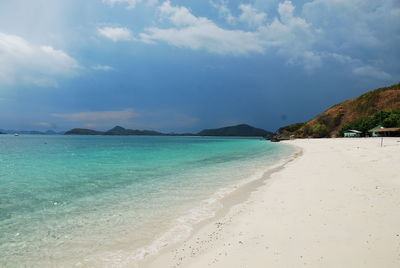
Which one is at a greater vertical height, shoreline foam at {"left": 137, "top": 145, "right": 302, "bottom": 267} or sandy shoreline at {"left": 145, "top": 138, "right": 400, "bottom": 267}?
sandy shoreline at {"left": 145, "top": 138, "right": 400, "bottom": 267}

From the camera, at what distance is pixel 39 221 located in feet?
26.6

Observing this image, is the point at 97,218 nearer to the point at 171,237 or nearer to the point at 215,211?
the point at 171,237

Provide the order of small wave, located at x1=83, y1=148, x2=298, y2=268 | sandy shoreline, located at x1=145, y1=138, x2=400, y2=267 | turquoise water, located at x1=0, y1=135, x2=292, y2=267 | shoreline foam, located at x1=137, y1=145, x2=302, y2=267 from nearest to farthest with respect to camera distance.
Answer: sandy shoreline, located at x1=145, y1=138, x2=400, y2=267 < small wave, located at x1=83, y1=148, x2=298, y2=268 < shoreline foam, located at x1=137, y1=145, x2=302, y2=267 < turquoise water, located at x1=0, y1=135, x2=292, y2=267

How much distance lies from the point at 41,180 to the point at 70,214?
1016cm

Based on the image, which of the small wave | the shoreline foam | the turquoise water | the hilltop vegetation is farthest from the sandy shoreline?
the hilltop vegetation

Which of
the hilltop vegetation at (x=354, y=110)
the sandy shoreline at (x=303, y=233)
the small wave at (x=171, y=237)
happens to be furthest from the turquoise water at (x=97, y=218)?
the hilltop vegetation at (x=354, y=110)

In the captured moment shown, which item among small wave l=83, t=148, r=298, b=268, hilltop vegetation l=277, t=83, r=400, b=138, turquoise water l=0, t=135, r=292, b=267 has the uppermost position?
hilltop vegetation l=277, t=83, r=400, b=138

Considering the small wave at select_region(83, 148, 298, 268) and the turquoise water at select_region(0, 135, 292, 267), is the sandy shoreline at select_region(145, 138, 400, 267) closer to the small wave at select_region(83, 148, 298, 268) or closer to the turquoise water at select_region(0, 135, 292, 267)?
the small wave at select_region(83, 148, 298, 268)

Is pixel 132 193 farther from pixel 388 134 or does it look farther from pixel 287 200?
pixel 388 134

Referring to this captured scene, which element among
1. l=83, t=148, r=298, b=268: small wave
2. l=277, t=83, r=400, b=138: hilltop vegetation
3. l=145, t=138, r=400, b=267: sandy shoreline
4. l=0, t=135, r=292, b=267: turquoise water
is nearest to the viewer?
l=145, t=138, r=400, b=267: sandy shoreline

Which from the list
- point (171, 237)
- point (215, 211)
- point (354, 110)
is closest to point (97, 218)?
point (171, 237)

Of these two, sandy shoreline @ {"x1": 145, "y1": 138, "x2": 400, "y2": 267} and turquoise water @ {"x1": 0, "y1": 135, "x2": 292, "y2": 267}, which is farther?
turquoise water @ {"x1": 0, "y1": 135, "x2": 292, "y2": 267}

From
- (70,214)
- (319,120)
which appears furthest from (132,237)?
(319,120)

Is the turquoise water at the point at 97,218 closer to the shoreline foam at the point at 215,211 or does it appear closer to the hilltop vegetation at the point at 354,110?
the shoreline foam at the point at 215,211
